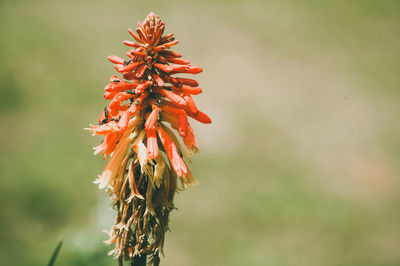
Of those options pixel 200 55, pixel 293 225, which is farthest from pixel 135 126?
pixel 200 55

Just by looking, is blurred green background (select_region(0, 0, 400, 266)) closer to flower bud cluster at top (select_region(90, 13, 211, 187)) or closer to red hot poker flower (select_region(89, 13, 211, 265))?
red hot poker flower (select_region(89, 13, 211, 265))

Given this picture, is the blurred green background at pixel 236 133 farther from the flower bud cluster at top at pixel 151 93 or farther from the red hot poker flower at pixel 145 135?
the flower bud cluster at top at pixel 151 93

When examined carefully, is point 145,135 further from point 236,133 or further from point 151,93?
point 236,133

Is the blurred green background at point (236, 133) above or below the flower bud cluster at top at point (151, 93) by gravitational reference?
above

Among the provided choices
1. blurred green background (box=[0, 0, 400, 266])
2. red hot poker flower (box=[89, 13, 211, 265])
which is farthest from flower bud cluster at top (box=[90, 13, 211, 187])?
blurred green background (box=[0, 0, 400, 266])

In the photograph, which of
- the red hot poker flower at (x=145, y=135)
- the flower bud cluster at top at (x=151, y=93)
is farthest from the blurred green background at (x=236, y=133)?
the flower bud cluster at top at (x=151, y=93)

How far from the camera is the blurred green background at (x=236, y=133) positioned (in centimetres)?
807

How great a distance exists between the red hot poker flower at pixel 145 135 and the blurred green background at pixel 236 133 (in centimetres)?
150

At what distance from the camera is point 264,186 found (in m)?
9.70

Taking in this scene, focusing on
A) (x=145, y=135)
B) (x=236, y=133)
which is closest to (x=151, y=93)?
(x=145, y=135)

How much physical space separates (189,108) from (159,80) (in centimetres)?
26

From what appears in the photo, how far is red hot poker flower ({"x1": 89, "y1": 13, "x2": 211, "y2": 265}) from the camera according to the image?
285cm

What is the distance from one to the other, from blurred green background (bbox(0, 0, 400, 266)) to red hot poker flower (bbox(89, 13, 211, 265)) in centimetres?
150

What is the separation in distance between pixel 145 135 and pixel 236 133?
822cm
